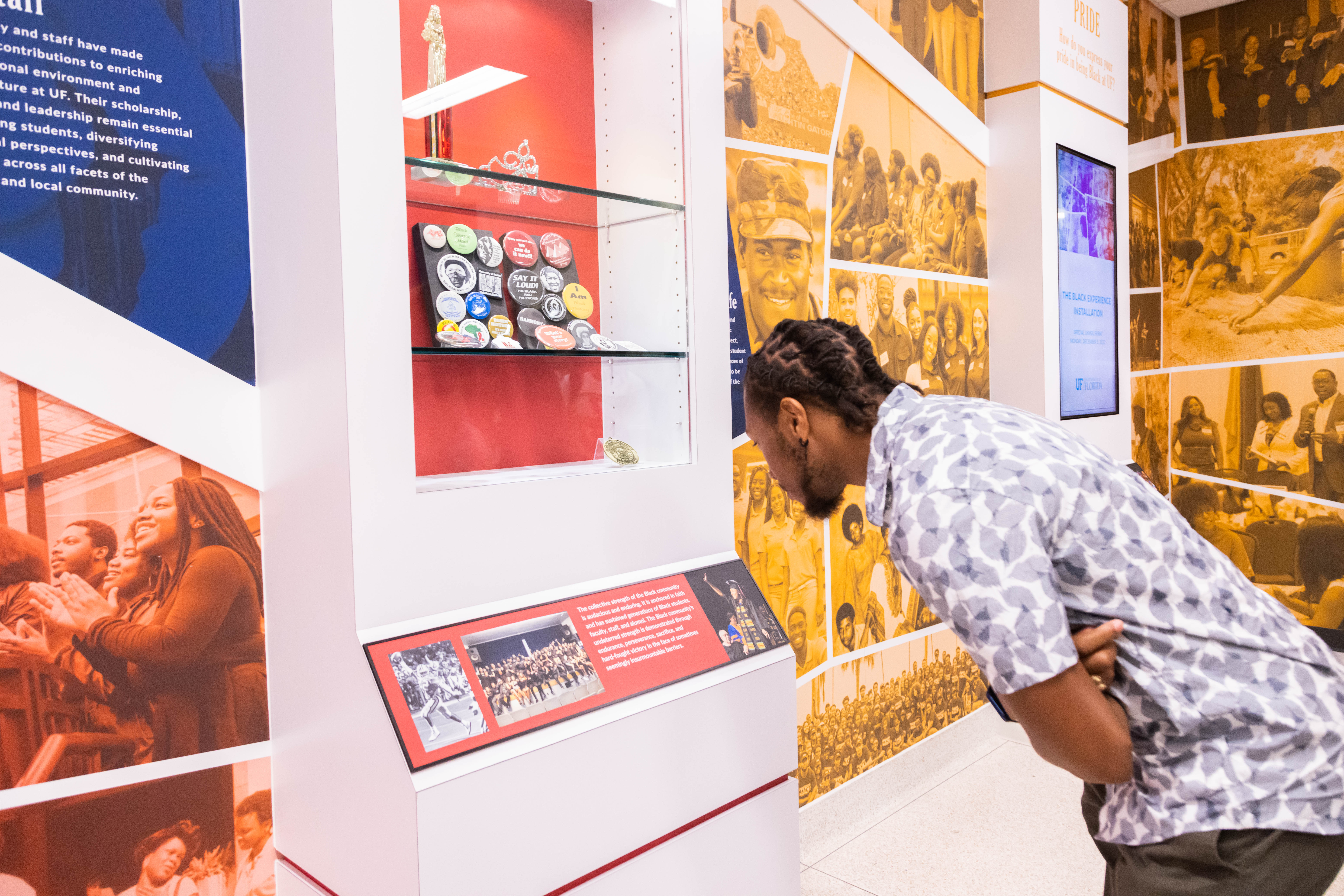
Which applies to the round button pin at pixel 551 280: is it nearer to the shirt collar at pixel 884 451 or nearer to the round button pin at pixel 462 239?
the round button pin at pixel 462 239

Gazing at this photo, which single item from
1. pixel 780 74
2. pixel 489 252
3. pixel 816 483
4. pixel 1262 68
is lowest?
pixel 816 483

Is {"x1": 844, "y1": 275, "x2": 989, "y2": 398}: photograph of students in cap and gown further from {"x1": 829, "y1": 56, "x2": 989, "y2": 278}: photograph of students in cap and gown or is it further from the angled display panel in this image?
the angled display panel

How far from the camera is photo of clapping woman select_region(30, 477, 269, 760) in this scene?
162 cm

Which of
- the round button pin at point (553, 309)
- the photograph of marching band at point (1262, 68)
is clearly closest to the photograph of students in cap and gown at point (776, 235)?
the round button pin at point (553, 309)

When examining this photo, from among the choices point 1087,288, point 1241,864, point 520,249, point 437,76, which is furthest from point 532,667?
point 1087,288

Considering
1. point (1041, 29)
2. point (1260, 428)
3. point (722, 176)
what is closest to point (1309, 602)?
point (1260, 428)

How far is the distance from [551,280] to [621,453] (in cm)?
46

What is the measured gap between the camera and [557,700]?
1.70 meters

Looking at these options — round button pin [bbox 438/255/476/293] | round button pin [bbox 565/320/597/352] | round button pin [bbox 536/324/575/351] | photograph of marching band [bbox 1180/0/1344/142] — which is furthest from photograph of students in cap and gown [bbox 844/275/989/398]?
photograph of marching band [bbox 1180/0/1344/142]

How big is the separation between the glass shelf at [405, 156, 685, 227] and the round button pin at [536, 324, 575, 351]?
0.87 feet

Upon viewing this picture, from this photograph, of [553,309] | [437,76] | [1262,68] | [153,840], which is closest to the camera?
[153,840]

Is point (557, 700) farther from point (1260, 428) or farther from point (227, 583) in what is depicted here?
point (1260, 428)

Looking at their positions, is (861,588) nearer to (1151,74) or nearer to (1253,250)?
(1253,250)

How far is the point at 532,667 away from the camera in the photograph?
170 centimetres
